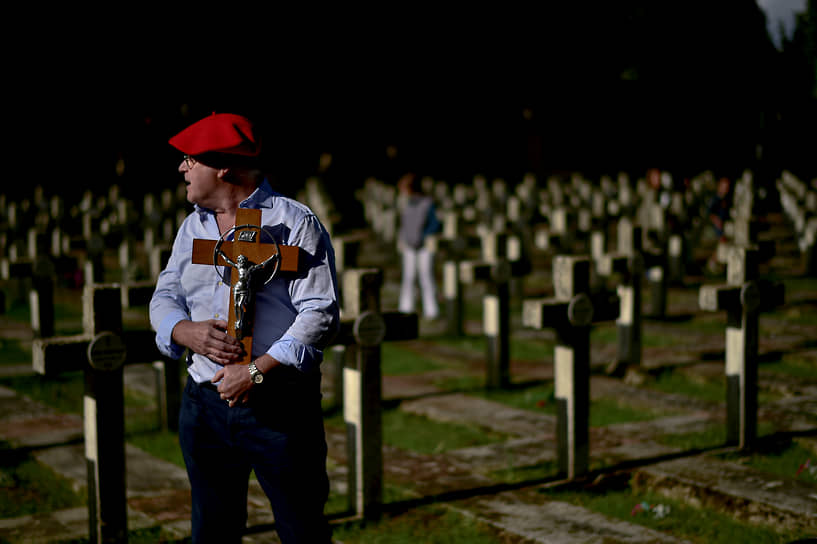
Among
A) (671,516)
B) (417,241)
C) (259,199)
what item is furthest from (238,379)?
(417,241)

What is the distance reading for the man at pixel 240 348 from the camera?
292 centimetres

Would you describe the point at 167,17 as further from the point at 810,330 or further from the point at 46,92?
the point at 810,330

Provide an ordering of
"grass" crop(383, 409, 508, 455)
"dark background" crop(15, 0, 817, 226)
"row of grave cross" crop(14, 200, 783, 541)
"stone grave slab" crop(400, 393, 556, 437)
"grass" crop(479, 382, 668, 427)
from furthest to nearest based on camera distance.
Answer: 1. "dark background" crop(15, 0, 817, 226)
2. "grass" crop(479, 382, 668, 427)
3. "stone grave slab" crop(400, 393, 556, 437)
4. "grass" crop(383, 409, 508, 455)
5. "row of grave cross" crop(14, 200, 783, 541)

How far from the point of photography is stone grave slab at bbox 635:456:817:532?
4.49m

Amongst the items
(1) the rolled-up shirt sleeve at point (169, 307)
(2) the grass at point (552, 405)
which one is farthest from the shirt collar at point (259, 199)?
(2) the grass at point (552, 405)

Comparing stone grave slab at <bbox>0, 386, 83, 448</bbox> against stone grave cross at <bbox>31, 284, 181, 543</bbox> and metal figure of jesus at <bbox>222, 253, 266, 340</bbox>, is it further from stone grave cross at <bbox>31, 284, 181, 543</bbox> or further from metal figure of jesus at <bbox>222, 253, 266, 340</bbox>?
metal figure of jesus at <bbox>222, 253, 266, 340</bbox>

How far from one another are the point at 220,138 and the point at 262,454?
0.94 m

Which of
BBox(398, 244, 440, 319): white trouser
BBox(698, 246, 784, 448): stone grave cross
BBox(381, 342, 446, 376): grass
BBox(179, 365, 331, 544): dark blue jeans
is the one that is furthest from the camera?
BBox(398, 244, 440, 319): white trouser

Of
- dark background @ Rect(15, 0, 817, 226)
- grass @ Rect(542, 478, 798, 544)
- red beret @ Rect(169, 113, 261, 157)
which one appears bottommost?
grass @ Rect(542, 478, 798, 544)

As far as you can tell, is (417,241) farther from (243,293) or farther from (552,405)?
(243,293)

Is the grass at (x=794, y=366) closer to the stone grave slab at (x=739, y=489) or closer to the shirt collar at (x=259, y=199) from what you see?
the stone grave slab at (x=739, y=489)

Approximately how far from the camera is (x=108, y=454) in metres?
4.09

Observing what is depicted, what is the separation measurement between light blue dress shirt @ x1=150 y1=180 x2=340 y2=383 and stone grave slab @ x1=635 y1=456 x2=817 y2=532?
2529 millimetres

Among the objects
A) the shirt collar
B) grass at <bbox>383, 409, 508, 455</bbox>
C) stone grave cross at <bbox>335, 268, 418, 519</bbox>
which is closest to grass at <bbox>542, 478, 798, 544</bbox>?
stone grave cross at <bbox>335, 268, 418, 519</bbox>
